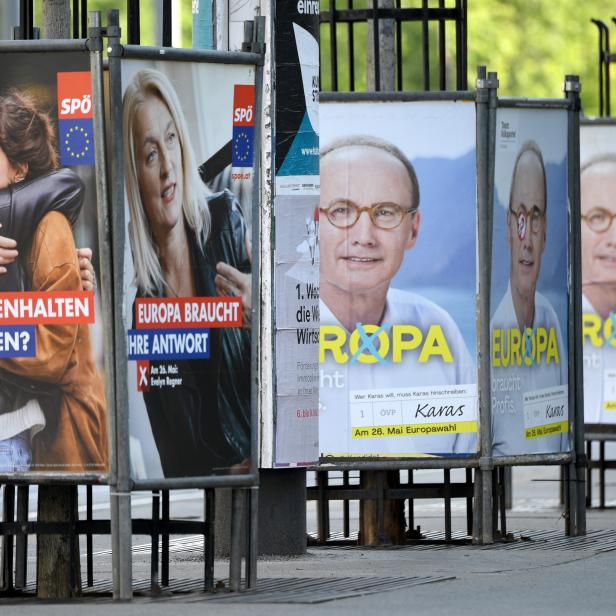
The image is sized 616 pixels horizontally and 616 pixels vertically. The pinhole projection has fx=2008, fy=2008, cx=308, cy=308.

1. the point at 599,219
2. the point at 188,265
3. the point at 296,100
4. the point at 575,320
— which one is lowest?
the point at 575,320

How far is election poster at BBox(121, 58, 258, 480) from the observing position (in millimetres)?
9398

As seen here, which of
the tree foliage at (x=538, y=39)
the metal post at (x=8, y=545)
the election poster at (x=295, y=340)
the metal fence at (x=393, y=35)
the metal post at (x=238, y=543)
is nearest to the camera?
the metal post at (x=238, y=543)

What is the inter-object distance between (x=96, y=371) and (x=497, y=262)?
4234 millimetres

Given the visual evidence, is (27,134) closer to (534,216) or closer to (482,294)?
(482,294)

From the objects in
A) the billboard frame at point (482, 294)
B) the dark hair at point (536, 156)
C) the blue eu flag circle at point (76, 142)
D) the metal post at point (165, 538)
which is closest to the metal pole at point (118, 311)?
the blue eu flag circle at point (76, 142)

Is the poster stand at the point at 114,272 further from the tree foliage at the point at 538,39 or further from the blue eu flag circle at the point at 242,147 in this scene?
the tree foliage at the point at 538,39

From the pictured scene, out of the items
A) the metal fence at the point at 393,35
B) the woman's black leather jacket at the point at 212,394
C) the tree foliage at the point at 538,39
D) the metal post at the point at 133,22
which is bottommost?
the woman's black leather jacket at the point at 212,394

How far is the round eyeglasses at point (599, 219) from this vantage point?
16406mm

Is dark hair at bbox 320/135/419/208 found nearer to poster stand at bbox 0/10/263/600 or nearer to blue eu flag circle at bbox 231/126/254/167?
blue eu flag circle at bbox 231/126/254/167

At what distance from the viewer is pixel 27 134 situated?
934cm

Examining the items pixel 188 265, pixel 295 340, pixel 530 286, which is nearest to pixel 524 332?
pixel 530 286

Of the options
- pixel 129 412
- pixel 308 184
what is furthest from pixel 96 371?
pixel 308 184

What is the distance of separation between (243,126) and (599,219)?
7.19m

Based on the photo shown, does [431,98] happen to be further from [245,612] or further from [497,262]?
[245,612]
